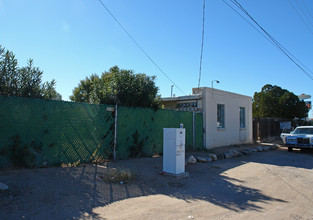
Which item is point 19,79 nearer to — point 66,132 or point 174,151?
point 66,132

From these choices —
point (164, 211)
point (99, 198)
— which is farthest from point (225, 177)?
point (99, 198)

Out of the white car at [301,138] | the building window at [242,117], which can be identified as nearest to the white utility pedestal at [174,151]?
the white car at [301,138]

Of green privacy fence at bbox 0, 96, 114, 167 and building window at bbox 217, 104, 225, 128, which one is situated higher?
building window at bbox 217, 104, 225, 128

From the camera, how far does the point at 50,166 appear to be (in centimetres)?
694

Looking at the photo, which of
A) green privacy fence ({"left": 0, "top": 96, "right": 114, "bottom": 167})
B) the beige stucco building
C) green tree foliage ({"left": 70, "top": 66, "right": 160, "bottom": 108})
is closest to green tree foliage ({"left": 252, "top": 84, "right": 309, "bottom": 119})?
the beige stucco building

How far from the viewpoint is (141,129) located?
392 inches

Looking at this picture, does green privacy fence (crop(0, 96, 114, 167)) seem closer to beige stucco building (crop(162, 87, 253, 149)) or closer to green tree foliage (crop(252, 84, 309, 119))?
beige stucco building (crop(162, 87, 253, 149))

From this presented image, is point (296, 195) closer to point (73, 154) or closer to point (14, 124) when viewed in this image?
point (73, 154)

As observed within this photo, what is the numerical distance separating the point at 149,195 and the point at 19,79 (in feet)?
17.5

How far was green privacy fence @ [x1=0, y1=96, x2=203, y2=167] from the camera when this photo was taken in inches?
249

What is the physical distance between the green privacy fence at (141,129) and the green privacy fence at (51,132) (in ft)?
1.72

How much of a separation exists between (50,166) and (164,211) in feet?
12.6

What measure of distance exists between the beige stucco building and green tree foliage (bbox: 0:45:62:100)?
8.85 m

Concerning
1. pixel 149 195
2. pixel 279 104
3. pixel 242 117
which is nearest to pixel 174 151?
pixel 149 195
